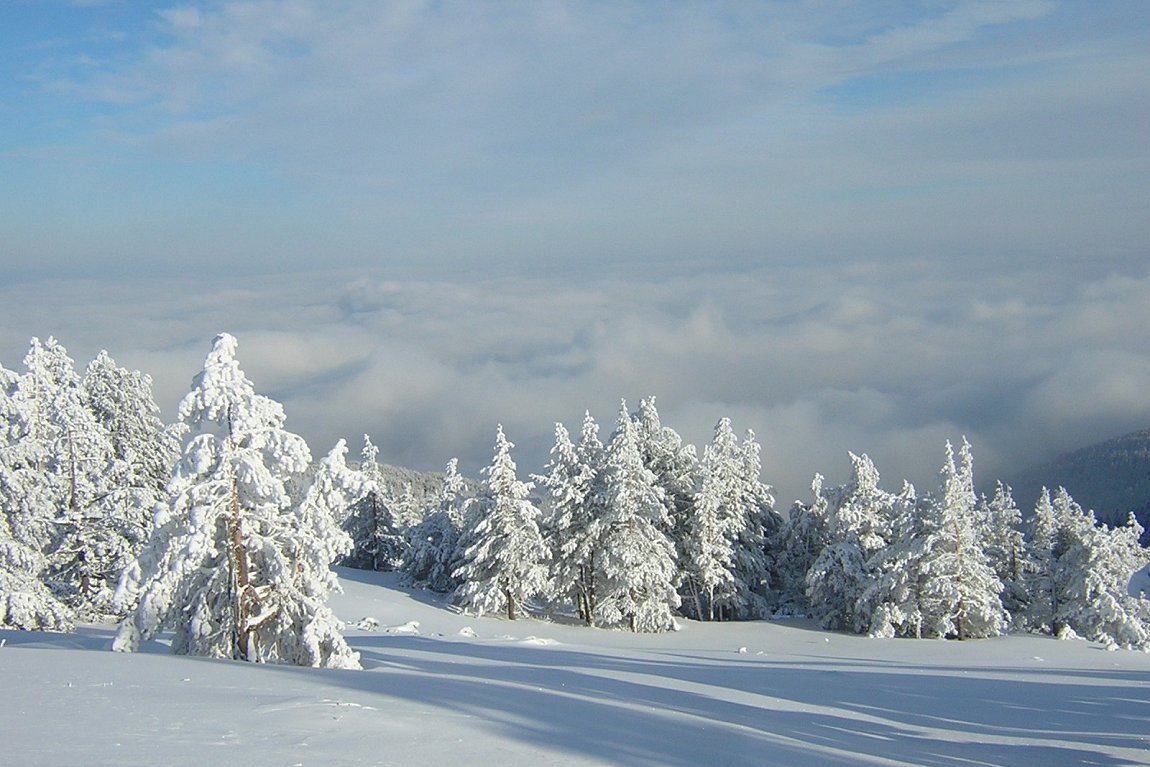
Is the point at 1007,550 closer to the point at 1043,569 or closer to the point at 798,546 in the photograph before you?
the point at 1043,569

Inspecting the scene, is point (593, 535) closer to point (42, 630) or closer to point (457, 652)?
point (457, 652)

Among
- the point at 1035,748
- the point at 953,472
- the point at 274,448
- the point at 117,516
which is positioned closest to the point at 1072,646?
the point at 953,472

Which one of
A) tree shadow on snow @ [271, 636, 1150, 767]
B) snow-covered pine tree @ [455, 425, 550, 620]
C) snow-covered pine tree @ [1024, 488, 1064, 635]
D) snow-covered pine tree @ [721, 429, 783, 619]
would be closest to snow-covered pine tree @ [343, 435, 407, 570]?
snow-covered pine tree @ [455, 425, 550, 620]

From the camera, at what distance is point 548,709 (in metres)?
15.9

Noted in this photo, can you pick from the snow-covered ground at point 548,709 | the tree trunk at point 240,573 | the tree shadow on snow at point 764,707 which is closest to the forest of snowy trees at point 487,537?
the tree trunk at point 240,573

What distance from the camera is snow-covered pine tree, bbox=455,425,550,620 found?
46531mm

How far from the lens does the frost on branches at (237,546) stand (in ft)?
65.3

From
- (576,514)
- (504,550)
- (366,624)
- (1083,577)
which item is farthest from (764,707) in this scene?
(1083,577)

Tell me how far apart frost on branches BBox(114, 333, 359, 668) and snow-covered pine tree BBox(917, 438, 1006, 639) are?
34.5 meters

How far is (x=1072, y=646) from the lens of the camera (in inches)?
1539

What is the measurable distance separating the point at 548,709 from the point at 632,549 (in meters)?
31.1

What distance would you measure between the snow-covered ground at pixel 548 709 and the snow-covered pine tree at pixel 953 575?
12.7 m

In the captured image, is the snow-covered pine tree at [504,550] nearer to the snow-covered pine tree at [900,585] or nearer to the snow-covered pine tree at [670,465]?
the snow-covered pine tree at [670,465]

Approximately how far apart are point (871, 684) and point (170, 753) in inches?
797
